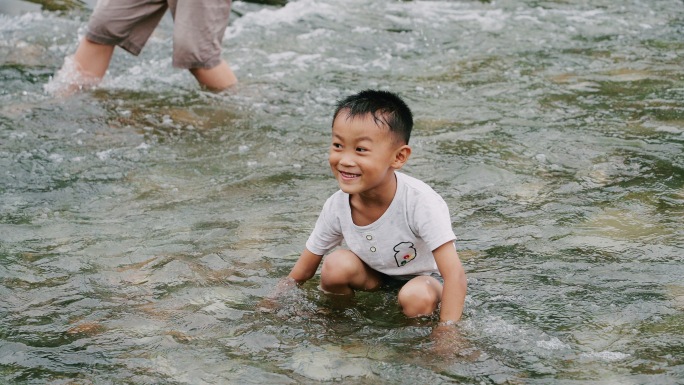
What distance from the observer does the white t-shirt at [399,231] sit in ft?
12.5

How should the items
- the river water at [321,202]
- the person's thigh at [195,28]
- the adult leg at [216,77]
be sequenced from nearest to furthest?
the river water at [321,202]
the person's thigh at [195,28]
the adult leg at [216,77]

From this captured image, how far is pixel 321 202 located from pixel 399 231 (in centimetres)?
143

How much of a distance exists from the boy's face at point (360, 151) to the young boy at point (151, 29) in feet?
10.4

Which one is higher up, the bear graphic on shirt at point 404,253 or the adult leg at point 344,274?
the bear graphic on shirt at point 404,253

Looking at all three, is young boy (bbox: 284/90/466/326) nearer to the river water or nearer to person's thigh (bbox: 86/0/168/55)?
the river water

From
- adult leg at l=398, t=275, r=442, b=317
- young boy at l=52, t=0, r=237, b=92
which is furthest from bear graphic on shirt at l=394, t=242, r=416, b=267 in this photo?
young boy at l=52, t=0, r=237, b=92

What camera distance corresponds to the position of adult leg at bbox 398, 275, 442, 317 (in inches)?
151

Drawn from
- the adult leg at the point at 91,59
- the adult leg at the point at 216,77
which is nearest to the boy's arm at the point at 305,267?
the adult leg at the point at 216,77

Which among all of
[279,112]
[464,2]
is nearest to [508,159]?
[279,112]

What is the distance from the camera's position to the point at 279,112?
6.87 metres

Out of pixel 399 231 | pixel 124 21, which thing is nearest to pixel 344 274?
pixel 399 231

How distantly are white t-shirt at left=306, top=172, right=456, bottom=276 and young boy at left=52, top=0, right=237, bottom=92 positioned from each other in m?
2.99

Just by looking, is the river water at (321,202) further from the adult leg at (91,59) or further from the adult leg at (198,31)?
the adult leg at (198,31)

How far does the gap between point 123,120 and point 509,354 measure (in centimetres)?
389
